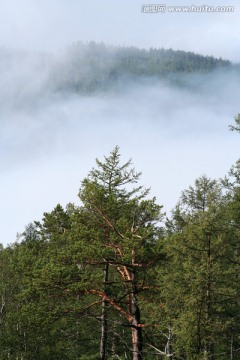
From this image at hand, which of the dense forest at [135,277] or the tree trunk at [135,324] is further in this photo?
the tree trunk at [135,324]

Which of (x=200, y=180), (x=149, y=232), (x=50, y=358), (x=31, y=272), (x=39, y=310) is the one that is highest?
(x=200, y=180)

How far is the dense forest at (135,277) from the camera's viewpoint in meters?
16.5

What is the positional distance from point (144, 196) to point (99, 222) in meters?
2.81

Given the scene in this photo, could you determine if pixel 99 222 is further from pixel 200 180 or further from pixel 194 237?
pixel 200 180

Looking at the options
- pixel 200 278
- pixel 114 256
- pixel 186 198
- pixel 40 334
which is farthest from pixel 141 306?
pixel 186 198

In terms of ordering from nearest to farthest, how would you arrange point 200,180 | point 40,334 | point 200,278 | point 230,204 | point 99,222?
point 200,278, point 230,204, point 99,222, point 40,334, point 200,180

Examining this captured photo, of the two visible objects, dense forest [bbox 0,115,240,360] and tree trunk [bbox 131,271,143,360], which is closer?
dense forest [bbox 0,115,240,360]

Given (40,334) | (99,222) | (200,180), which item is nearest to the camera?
(99,222)

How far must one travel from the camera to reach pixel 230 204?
19.8 m

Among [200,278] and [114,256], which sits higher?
[114,256]

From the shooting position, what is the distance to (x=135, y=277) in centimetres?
2195

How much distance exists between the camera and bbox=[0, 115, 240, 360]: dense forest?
54.2 feet

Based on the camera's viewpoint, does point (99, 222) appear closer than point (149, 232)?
No

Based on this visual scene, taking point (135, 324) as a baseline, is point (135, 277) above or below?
above
